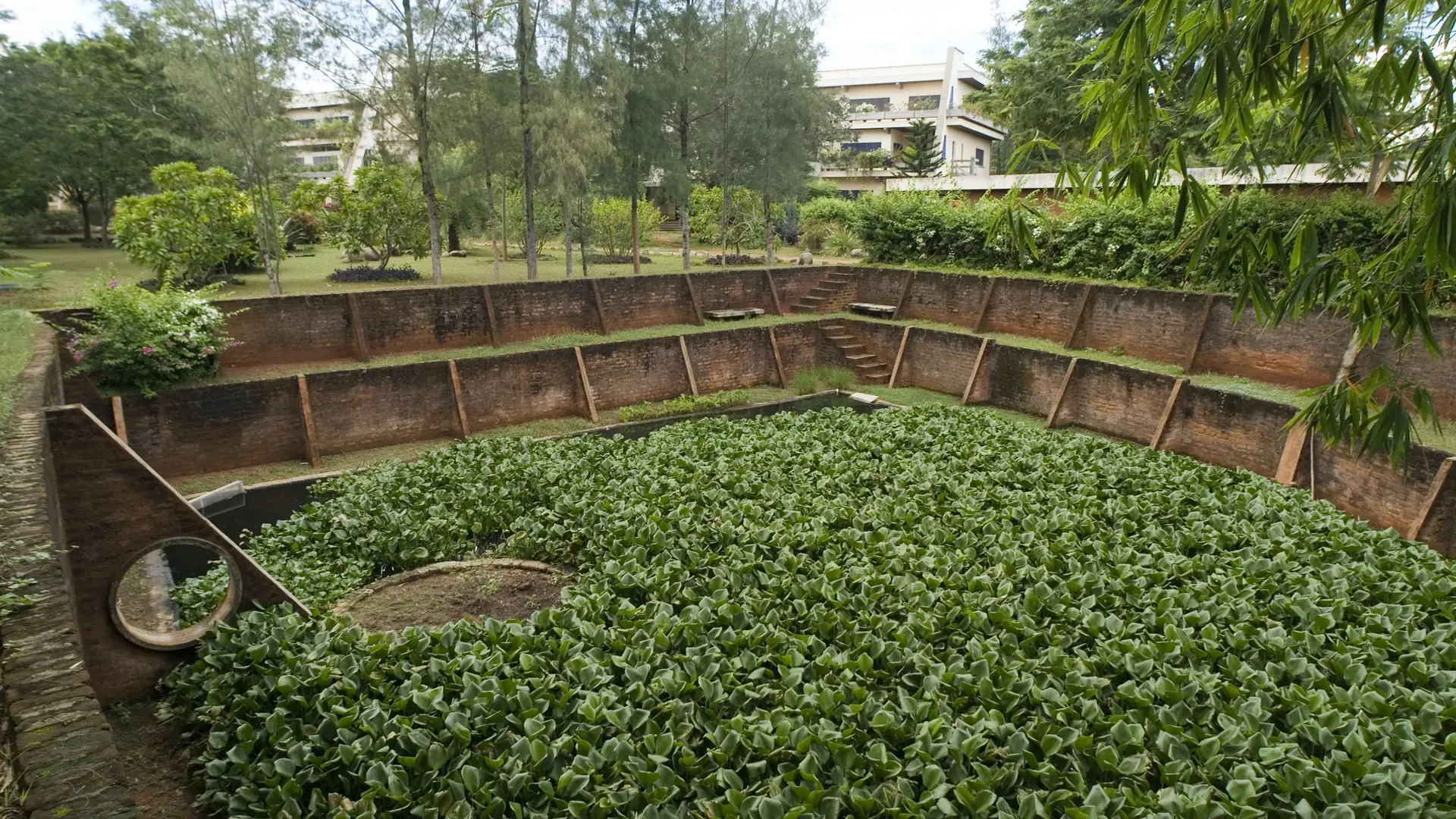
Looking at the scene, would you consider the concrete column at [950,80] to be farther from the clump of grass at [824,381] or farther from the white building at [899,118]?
the clump of grass at [824,381]

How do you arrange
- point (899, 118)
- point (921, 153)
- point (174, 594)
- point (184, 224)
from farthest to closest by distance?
point (899, 118) < point (921, 153) < point (184, 224) < point (174, 594)

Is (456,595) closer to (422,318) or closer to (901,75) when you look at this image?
(422,318)

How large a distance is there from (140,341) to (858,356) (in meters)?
9.39

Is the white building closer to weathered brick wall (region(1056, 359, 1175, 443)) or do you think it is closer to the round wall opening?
weathered brick wall (region(1056, 359, 1175, 443))

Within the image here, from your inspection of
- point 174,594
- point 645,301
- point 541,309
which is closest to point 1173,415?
point 645,301

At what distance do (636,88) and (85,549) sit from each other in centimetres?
1161

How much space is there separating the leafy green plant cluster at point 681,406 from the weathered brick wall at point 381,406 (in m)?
2.19

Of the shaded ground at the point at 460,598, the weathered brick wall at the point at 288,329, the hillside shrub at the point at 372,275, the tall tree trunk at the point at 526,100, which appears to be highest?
the tall tree trunk at the point at 526,100

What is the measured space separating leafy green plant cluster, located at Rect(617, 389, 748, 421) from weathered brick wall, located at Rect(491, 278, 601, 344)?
1911 mm

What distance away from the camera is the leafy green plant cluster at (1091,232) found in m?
9.40

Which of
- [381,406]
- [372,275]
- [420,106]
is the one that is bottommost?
[381,406]

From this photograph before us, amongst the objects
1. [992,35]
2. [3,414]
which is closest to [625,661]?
[3,414]

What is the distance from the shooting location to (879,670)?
11.7ft

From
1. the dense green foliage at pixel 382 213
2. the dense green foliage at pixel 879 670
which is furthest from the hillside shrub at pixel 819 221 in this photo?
the dense green foliage at pixel 879 670
